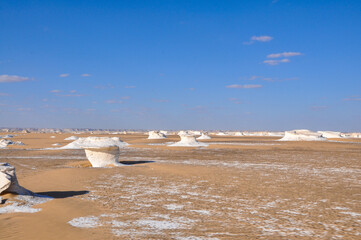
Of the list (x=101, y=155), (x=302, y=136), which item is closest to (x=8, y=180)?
(x=101, y=155)

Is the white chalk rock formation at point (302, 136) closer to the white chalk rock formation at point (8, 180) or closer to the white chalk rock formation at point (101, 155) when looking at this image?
the white chalk rock formation at point (101, 155)

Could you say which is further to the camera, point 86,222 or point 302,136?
point 302,136

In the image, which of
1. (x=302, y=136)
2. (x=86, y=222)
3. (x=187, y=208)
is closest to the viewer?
(x=86, y=222)

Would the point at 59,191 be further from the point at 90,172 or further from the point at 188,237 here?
the point at 188,237

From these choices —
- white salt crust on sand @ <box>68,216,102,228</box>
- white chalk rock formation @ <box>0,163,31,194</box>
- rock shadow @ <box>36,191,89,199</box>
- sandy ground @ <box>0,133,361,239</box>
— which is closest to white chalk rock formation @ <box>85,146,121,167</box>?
sandy ground @ <box>0,133,361,239</box>

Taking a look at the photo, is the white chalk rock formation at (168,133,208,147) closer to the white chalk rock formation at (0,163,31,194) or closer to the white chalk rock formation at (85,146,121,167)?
the white chalk rock formation at (85,146,121,167)

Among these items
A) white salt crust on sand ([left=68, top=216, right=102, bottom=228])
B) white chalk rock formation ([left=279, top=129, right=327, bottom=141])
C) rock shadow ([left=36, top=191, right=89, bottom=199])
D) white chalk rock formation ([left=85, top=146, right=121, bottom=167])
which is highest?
white chalk rock formation ([left=279, top=129, right=327, bottom=141])

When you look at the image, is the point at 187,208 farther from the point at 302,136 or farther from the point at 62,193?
the point at 302,136

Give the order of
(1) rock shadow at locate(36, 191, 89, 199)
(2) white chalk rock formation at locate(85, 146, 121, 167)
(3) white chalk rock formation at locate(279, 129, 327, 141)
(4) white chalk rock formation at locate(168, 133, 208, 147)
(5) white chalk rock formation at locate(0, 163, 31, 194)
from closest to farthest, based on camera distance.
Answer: (5) white chalk rock formation at locate(0, 163, 31, 194) → (1) rock shadow at locate(36, 191, 89, 199) → (2) white chalk rock formation at locate(85, 146, 121, 167) → (4) white chalk rock formation at locate(168, 133, 208, 147) → (3) white chalk rock formation at locate(279, 129, 327, 141)

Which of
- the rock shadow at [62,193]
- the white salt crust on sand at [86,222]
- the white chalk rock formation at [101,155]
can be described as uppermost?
the white chalk rock formation at [101,155]

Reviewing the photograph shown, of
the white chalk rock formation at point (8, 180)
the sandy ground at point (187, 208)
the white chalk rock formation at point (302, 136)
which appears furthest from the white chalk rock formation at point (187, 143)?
the white chalk rock formation at point (8, 180)

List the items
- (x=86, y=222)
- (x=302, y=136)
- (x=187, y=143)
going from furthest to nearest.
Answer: (x=302, y=136)
(x=187, y=143)
(x=86, y=222)

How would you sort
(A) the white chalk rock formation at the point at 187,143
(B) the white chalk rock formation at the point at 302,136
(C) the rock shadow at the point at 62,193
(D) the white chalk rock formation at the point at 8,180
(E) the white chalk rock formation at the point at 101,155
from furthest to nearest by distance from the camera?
(B) the white chalk rock formation at the point at 302,136, (A) the white chalk rock formation at the point at 187,143, (E) the white chalk rock formation at the point at 101,155, (C) the rock shadow at the point at 62,193, (D) the white chalk rock formation at the point at 8,180

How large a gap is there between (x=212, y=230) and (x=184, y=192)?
4.14 meters
